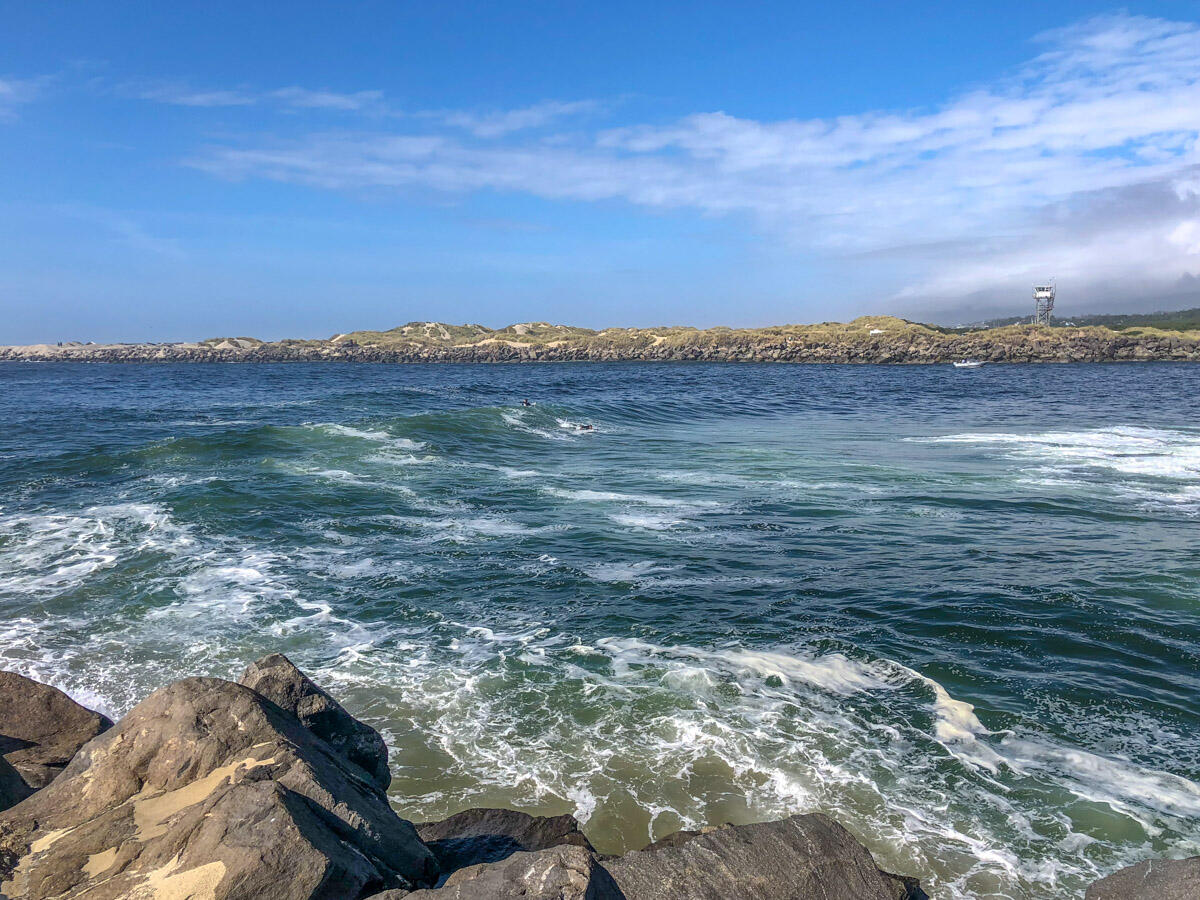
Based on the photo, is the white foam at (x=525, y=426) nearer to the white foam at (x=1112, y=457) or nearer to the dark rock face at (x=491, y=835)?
the white foam at (x=1112, y=457)

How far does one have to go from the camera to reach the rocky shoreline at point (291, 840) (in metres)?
3.93

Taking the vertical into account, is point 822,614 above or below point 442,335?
below

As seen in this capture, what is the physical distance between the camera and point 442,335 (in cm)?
14300

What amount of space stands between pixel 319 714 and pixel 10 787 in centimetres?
209

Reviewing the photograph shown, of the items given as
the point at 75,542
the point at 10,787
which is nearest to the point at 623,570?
the point at 10,787

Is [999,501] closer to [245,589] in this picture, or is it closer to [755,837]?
[755,837]

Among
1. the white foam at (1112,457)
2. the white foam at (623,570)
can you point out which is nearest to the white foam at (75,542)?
the white foam at (623,570)

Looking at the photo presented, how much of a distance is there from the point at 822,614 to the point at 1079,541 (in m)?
7.25

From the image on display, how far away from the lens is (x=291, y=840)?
3.95m

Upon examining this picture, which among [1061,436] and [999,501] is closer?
[999,501]

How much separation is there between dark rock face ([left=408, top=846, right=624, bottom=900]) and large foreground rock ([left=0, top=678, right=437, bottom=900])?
630 millimetres

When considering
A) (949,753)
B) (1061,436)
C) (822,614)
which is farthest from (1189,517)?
(1061,436)

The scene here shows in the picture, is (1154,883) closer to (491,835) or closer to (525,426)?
(491,835)

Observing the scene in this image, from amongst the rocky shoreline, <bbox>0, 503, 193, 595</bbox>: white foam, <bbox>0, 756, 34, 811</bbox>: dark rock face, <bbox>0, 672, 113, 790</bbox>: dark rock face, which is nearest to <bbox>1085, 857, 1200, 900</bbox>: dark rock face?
the rocky shoreline
